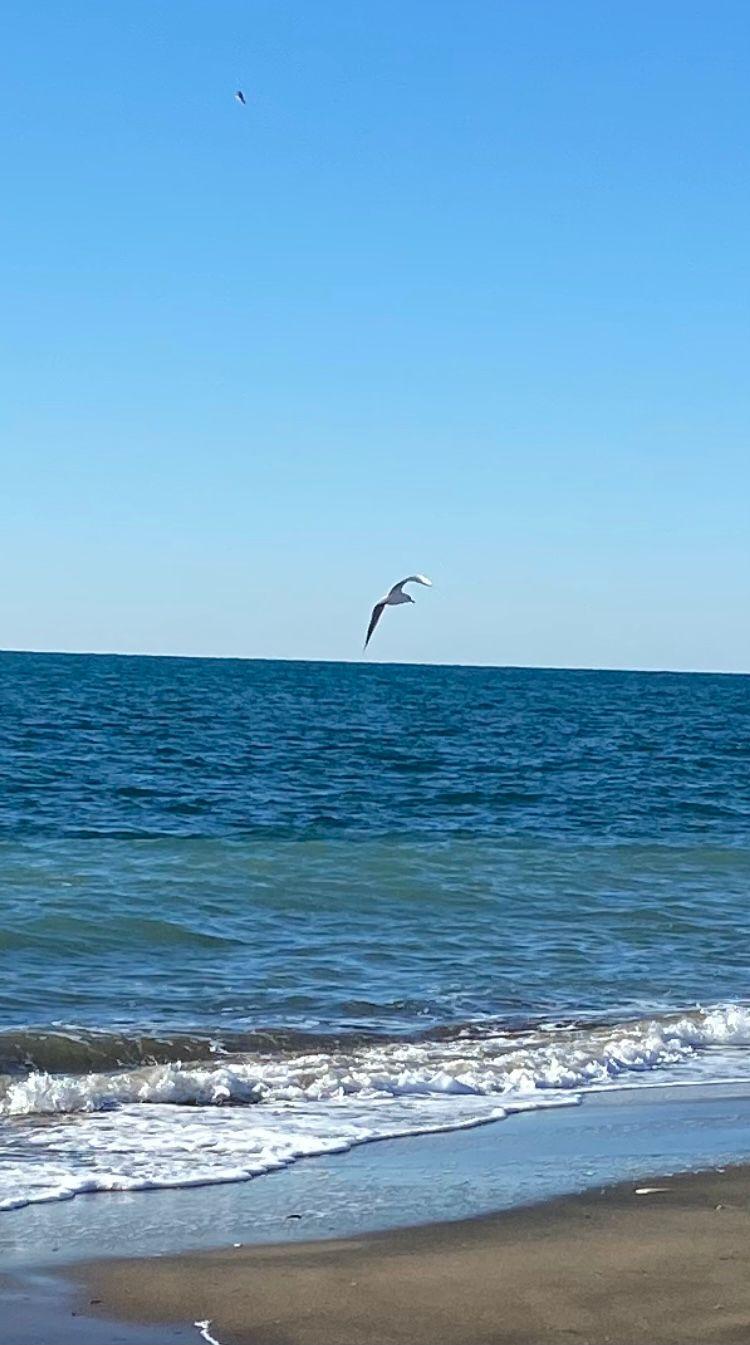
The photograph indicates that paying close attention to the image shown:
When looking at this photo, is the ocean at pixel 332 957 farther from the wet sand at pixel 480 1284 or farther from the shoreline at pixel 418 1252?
the wet sand at pixel 480 1284

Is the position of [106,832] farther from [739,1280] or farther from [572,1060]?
[739,1280]

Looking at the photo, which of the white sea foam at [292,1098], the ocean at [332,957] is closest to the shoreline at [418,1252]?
the white sea foam at [292,1098]

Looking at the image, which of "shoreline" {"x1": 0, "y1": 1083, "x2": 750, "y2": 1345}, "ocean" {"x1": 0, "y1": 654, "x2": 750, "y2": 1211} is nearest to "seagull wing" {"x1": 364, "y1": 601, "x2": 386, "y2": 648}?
"ocean" {"x1": 0, "y1": 654, "x2": 750, "y2": 1211}

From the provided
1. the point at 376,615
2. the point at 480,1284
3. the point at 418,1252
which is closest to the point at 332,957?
the point at 376,615

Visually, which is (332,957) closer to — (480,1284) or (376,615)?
(376,615)

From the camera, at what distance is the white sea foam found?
777 centimetres

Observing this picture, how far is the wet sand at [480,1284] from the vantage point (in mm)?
5500

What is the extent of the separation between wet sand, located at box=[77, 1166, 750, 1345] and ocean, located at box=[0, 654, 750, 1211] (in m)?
→ 1.33

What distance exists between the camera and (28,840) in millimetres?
20656

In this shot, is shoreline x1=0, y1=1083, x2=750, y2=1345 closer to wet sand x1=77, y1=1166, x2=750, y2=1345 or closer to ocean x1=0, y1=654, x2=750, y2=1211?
wet sand x1=77, y1=1166, x2=750, y2=1345

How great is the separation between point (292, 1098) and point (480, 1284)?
134 inches

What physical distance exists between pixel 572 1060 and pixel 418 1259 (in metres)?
4.00

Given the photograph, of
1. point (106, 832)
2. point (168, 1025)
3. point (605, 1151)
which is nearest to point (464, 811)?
point (106, 832)

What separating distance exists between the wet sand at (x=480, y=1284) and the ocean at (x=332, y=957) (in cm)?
133
